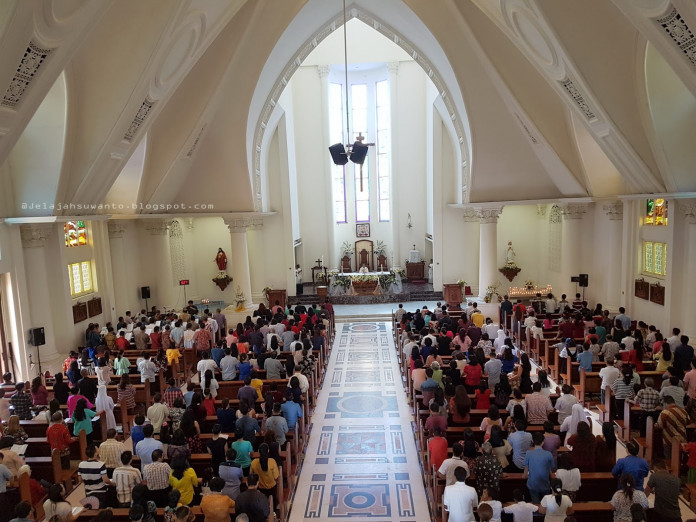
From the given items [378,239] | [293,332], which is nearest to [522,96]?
[293,332]

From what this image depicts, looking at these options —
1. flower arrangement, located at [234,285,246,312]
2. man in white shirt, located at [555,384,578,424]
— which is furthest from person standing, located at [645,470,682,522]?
flower arrangement, located at [234,285,246,312]

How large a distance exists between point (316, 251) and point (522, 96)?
1499cm

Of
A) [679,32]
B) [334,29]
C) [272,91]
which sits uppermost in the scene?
[334,29]

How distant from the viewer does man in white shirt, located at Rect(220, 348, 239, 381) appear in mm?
11232

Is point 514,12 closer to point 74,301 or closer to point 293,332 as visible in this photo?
point 293,332

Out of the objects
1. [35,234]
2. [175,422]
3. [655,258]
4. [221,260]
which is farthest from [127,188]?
[655,258]

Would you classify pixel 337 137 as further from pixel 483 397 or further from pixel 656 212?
pixel 483 397

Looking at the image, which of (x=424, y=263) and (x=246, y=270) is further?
(x=424, y=263)

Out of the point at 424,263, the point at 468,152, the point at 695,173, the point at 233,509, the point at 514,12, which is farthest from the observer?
the point at 424,263

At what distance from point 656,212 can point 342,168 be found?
54.4 ft

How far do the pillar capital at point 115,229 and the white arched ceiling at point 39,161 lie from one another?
518 cm

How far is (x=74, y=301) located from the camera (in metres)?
16.3

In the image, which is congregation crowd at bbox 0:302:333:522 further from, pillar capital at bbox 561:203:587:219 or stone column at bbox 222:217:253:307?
pillar capital at bbox 561:203:587:219

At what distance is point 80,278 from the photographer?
17.0m
